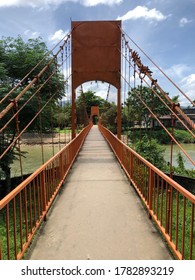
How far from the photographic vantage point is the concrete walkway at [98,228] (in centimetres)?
294

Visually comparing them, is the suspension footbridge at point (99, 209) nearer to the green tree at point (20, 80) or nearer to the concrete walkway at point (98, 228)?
the concrete walkway at point (98, 228)

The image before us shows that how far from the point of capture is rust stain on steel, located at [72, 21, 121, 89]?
11289 millimetres

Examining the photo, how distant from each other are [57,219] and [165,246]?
158cm

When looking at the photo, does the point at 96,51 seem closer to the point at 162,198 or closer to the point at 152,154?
the point at 152,154

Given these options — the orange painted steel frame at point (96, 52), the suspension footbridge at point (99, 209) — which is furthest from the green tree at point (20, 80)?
the suspension footbridge at point (99, 209)

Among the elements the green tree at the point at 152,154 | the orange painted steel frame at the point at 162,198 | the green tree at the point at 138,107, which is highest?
the green tree at the point at 138,107

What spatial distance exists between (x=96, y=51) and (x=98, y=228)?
9.26 metres

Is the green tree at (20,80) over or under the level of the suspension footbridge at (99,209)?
over

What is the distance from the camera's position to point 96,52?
11.5 m

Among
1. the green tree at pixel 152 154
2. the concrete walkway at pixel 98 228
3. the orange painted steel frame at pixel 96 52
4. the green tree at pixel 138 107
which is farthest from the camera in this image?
the green tree at pixel 152 154

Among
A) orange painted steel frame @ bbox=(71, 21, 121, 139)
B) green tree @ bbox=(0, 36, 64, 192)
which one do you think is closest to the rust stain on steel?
orange painted steel frame @ bbox=(71, 21, 121, 139)

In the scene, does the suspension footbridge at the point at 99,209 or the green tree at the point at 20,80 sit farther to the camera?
the green tree at the point at 20,80

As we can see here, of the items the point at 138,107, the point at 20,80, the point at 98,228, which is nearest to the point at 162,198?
the point at 98,228
